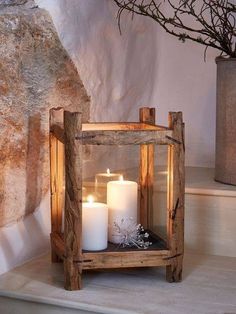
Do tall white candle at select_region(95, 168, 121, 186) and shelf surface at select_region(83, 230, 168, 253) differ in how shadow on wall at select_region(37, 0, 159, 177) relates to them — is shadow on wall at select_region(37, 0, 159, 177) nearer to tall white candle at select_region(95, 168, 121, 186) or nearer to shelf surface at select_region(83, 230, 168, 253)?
tall white candle at select_region(95, 168, 121, 186)

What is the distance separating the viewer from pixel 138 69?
5.16 feet

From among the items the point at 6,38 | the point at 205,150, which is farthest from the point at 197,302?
the point at 205,150

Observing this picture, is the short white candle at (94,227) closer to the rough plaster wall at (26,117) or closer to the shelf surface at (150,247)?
the shelf surface at (150,247)

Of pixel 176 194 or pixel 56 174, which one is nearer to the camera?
Answer: pixel 176 194

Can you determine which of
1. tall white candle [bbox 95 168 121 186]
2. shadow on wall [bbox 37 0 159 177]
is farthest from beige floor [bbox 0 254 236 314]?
shadow on wall [bbox 37 0 159 177]

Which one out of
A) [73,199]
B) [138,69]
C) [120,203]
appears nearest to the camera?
[73,199]

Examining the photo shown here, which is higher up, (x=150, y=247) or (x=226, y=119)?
(x=226, y=119)

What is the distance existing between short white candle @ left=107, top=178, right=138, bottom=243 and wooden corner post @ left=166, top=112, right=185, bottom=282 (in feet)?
0.31

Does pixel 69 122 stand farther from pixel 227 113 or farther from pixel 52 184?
pixel 227 113

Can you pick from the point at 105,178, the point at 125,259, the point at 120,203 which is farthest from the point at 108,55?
the point at 125,259

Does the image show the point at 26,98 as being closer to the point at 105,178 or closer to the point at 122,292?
the point at 105,178

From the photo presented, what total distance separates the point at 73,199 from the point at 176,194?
0.19 meters

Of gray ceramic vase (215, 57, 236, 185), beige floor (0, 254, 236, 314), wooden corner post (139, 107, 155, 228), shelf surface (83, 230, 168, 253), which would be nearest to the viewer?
beige floor (0, 254, 236, 314)

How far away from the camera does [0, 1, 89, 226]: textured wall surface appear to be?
3.51 feet
